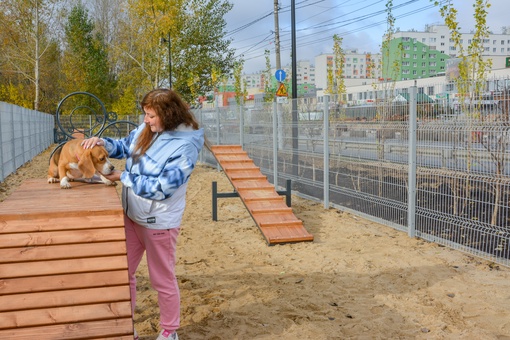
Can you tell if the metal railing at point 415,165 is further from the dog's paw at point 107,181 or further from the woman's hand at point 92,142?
the woman's hand at point 92,142

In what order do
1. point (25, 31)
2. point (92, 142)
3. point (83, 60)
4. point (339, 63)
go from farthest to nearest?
point (83, 60), point (25, 31), point (339, 63), point (92, 142)

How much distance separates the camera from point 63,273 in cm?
272

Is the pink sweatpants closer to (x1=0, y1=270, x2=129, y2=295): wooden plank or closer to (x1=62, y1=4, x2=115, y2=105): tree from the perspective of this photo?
(x1=0, y1=270, x2=129, y2=295): wooden plank

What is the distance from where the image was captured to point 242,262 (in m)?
6.32

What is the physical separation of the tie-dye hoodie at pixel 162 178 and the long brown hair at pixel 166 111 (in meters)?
0.05

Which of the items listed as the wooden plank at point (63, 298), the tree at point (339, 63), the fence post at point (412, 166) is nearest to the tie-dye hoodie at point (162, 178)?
the wooden plank at point (63, 298)

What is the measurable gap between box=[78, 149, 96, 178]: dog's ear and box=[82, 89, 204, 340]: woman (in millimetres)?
371

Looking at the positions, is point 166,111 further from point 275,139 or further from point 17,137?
point 17,137

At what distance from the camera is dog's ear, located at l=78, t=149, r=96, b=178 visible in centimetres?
378

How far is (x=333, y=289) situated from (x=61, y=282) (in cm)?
319

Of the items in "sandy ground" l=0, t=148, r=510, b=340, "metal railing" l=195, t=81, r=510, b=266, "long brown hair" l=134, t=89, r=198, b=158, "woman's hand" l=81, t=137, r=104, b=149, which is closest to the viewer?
"long brown hair" l=134, t=89, r=198, b=158

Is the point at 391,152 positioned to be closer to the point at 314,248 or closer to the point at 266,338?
the point at 314,248


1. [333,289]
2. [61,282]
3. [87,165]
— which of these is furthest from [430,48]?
[61,282]

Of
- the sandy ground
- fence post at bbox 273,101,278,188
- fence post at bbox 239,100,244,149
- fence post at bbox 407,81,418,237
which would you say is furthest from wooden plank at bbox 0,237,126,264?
fence post at bbox 239,100,244,149
